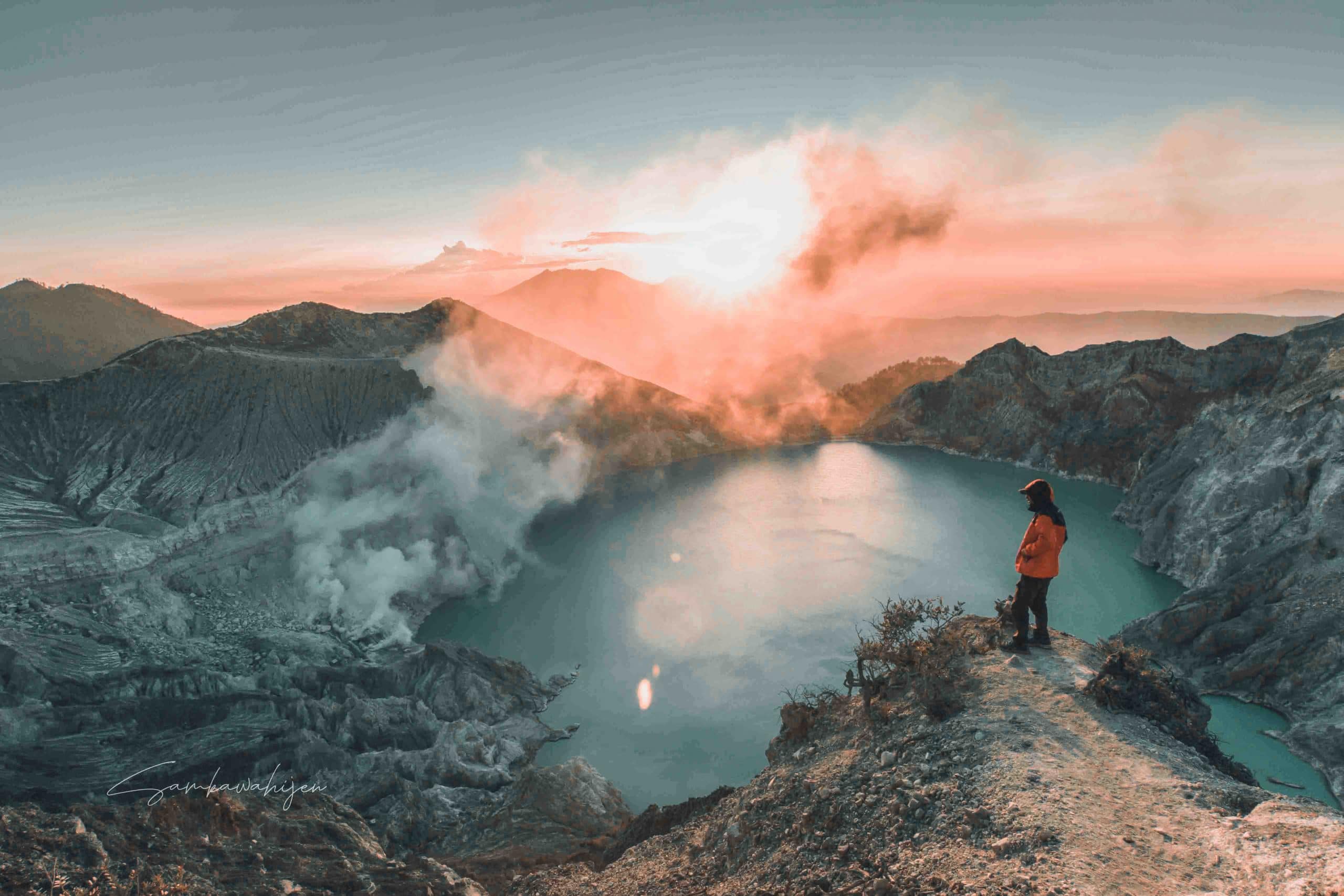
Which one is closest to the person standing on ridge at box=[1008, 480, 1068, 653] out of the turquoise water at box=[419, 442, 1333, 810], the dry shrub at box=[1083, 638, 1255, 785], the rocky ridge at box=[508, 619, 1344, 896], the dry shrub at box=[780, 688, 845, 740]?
the rocky ridge at box=[508, 619, 1344, 896]

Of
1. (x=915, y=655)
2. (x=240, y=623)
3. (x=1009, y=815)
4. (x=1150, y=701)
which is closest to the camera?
(x=1009, y=815)

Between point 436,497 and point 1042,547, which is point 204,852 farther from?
point 436,497

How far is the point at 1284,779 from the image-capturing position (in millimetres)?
23109

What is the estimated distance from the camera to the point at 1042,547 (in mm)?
9664

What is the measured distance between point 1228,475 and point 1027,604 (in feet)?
142

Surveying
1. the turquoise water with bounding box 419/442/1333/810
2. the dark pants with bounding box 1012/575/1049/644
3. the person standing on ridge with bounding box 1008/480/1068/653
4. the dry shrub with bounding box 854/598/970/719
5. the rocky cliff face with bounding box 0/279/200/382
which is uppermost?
the rocky cliff face with bounding box 0/279/200/382

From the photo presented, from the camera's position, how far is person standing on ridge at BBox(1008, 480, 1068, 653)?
31.6 ft

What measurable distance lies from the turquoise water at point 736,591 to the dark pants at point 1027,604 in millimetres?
19909

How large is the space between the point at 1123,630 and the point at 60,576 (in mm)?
55602

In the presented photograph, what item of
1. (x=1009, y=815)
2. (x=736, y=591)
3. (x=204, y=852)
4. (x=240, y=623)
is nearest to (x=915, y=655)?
(x=1009, y=815)

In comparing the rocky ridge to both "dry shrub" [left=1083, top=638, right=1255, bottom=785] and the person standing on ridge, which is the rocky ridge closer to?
"dry shrub" [left=1083, top=638, right=1255, bottom=785]

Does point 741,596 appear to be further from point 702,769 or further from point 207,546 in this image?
point 207,546

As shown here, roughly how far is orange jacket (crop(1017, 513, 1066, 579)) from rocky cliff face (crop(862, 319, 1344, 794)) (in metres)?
23.9

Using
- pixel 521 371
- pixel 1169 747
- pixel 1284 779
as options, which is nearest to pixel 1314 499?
pixel 1284 779
